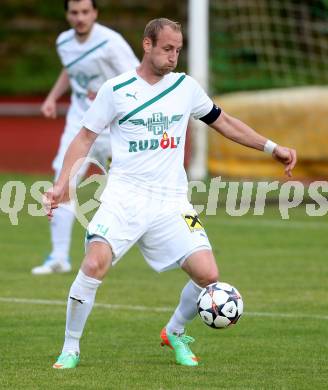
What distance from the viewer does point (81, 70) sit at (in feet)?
39.9

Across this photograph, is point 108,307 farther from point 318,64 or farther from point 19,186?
point 318,64

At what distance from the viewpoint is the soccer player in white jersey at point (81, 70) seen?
11.9 metres

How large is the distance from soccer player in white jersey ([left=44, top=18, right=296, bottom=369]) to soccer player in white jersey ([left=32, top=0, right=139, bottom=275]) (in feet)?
13.6

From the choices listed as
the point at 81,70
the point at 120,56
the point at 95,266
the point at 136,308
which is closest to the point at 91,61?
the point at 81,70

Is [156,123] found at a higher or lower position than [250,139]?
higher

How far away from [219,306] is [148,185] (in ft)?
3.03

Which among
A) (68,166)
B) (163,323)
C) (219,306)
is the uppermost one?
(68,166)

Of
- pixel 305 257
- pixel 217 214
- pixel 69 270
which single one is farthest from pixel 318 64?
pixel 69 270

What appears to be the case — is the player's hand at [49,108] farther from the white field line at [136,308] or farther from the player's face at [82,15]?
the white field line at [136,308]

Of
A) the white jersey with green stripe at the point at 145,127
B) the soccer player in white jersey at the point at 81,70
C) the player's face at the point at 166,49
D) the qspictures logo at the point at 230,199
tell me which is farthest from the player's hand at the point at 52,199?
the qspictures logo at the point at 230,199

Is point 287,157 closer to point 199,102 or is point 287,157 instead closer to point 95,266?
point 199,102

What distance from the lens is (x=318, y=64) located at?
23.0 m

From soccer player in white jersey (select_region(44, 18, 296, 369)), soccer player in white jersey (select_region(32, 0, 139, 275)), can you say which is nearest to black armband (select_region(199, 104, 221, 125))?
soccer player in white jersey (select_region(44, 18, 296, 369))

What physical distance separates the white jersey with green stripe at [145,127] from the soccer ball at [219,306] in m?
0.72
